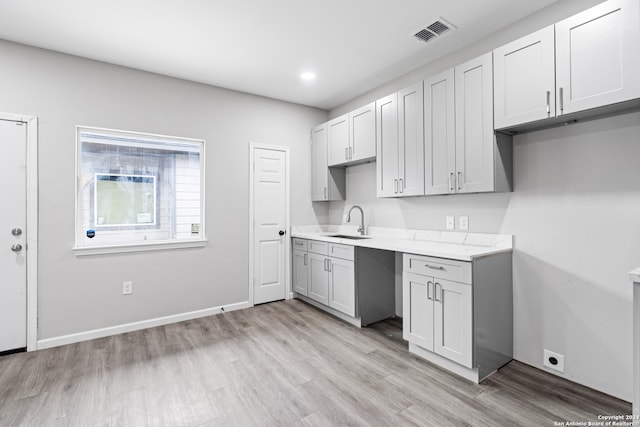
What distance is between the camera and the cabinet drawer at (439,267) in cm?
220

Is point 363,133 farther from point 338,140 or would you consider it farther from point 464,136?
point 464,136

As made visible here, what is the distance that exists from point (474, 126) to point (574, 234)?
3.51ft

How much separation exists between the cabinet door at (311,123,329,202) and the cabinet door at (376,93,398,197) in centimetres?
101

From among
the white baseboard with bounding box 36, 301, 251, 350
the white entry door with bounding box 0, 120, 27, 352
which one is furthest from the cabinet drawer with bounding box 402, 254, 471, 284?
the white entry door with bounding box 0, 120, 27, 352

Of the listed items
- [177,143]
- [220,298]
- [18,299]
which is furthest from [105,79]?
[220,298]

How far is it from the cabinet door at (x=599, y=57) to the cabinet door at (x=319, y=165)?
2.67m

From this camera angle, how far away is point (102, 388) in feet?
7.06

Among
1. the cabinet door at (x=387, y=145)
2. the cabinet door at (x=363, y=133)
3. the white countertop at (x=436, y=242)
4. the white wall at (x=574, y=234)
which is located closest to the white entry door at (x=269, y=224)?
the white countertop at (x=436, y=242)

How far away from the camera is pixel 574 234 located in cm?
219

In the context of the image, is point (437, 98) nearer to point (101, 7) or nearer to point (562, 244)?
point (562, 244)

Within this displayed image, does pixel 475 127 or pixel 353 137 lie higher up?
pixel 353 137

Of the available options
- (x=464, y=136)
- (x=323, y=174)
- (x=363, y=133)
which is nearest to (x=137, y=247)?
(x=323, y=174)

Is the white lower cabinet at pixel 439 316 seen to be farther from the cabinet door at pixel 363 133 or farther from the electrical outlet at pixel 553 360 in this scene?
the cabinet door at pixel 363 133

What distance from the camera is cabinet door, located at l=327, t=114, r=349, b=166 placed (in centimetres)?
384
